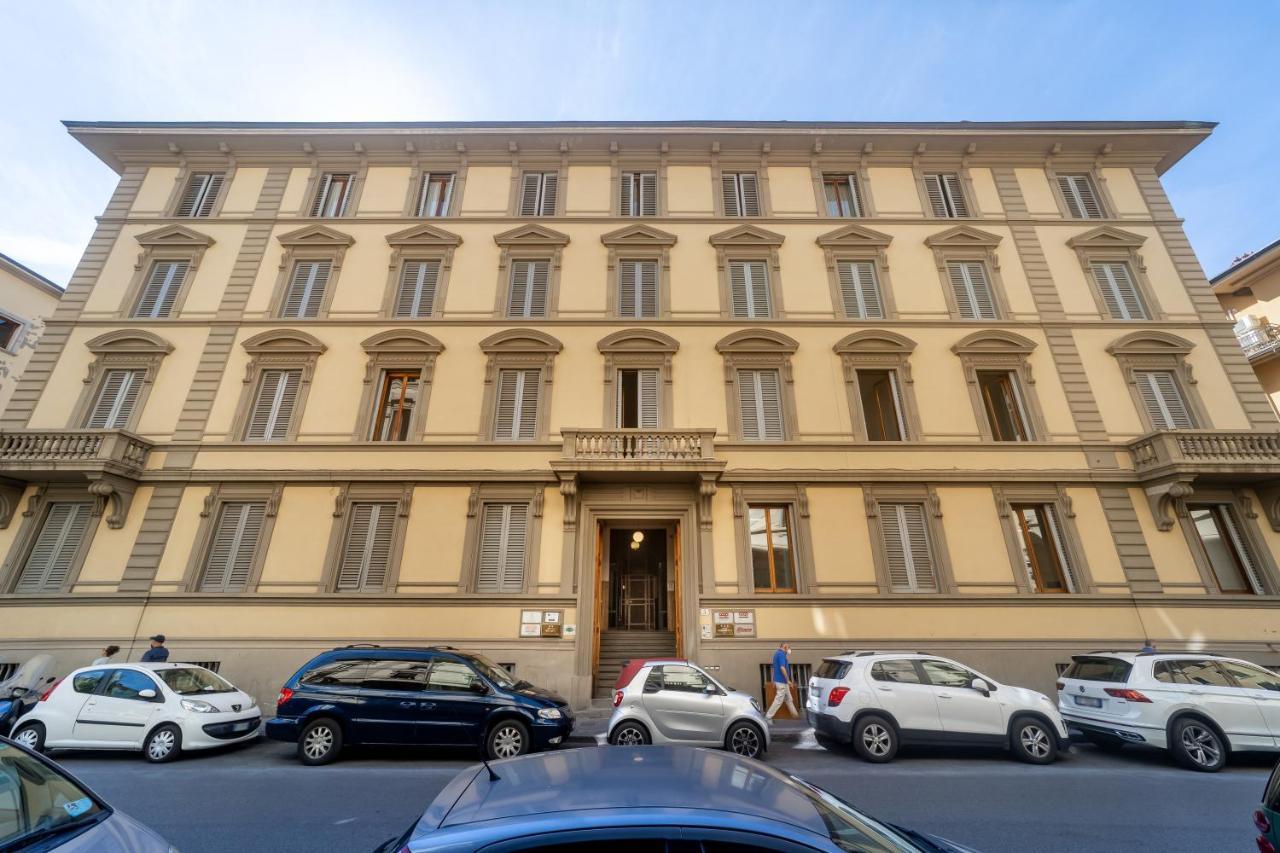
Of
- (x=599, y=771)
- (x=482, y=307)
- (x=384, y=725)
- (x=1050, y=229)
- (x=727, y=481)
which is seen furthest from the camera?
(x=1050, y=229)

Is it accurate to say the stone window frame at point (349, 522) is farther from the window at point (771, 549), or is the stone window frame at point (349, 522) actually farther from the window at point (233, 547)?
the window at point (771, 549)

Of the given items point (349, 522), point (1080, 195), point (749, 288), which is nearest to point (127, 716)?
point (349, 522)

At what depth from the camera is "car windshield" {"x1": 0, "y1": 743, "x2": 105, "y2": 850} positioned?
2.78 metres

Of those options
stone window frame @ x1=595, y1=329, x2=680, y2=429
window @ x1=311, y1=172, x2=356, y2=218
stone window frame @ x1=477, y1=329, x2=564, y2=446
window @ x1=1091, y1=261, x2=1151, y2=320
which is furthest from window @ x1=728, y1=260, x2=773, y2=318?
window @ x1=311, y1=172, x2=356, y2=218

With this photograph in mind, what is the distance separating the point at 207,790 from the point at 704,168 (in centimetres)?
1958

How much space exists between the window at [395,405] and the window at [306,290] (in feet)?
11.2

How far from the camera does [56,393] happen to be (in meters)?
14.6

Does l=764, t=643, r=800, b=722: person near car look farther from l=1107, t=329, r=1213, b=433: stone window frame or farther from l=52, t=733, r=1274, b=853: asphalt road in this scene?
l=1107, t=329, r=1213, b=433: stone window frame

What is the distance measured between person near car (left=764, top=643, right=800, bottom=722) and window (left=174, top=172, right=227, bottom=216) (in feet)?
71.8

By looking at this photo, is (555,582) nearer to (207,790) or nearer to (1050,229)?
(207,790)

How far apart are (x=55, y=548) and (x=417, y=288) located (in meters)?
11.1

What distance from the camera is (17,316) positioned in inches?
849

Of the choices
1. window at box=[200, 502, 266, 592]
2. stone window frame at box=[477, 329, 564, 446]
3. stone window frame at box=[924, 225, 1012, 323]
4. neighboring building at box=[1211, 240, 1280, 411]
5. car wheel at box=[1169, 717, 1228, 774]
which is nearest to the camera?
car wheel at box=[1169, 717, 1228, 774]

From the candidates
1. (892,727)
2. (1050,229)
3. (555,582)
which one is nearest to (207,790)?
(555,582)
